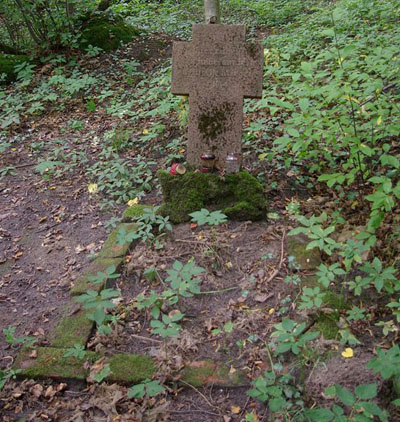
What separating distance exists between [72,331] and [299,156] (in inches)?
95.4

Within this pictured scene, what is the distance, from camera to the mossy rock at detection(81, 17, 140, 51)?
26.2 feet

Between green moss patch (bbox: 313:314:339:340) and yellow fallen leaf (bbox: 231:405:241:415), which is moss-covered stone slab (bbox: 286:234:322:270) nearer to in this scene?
green moss patch (bbox: 313:314:339:340)

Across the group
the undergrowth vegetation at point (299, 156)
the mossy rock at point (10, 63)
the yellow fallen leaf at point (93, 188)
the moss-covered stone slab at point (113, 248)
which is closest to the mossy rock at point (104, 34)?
the undergrowth vegetation at point (299, 156)

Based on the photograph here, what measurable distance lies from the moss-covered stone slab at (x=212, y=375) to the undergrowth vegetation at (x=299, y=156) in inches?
5.7

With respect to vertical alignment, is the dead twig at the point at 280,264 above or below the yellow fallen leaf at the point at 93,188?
below

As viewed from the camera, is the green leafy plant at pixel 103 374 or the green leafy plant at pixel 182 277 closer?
the green leafy plant at pixel 103 374

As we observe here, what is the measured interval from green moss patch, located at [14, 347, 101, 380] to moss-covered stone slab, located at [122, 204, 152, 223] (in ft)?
5.01

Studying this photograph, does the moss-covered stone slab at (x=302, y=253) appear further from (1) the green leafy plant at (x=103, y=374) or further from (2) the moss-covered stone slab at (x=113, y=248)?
(1) the green leafy plant at (x=103, y=374)

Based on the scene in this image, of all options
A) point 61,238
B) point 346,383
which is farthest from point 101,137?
point 346,383

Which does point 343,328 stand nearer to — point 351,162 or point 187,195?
point 351,162

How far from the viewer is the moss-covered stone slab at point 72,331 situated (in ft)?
9.00

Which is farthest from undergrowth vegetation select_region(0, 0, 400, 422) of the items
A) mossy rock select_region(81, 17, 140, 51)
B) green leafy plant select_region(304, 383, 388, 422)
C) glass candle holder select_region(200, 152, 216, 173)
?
glass candle holder select_region(200, 152, 216, 173)

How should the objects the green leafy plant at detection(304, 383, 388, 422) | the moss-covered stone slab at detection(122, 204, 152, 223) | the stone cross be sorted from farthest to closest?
the moss-covered stone slab at detection(122, 204, 152, 223) → the stone cross → the green leafy plant at detection(304, 383, 388, 422)

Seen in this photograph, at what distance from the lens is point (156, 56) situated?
8.04 metres
